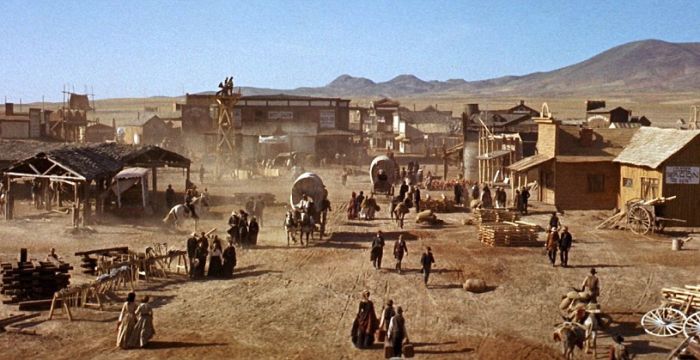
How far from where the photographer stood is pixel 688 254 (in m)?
26.6

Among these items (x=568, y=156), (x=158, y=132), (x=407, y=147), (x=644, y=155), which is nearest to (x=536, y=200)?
(x=568, y=156)

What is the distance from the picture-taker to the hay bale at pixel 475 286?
21.3 meters

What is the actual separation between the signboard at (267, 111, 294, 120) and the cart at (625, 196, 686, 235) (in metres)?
42.4

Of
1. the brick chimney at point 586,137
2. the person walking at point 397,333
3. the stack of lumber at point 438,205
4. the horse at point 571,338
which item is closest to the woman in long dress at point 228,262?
the person walking at point 397,333

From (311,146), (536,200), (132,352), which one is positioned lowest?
(132,352)

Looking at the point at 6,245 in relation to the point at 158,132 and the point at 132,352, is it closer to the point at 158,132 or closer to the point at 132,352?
the point at 132,352

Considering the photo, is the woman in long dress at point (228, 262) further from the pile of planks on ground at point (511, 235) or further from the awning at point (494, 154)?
the awning at point (494, 154)

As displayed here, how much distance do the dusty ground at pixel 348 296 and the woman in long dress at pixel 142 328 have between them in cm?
36

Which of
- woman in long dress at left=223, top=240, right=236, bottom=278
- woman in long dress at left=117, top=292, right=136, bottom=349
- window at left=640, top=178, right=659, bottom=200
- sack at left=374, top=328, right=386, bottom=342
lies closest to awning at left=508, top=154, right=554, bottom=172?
window at left=640, top=178, right=659, bottom=200

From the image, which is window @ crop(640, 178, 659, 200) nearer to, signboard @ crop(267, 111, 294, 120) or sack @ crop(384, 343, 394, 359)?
sack @ crop(384, 343, 394, 359)

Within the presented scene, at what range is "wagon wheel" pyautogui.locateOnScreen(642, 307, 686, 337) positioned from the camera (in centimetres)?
1772

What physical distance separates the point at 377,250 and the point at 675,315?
8.67 metres

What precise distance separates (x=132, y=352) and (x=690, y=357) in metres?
11.0

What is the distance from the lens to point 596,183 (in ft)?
118
